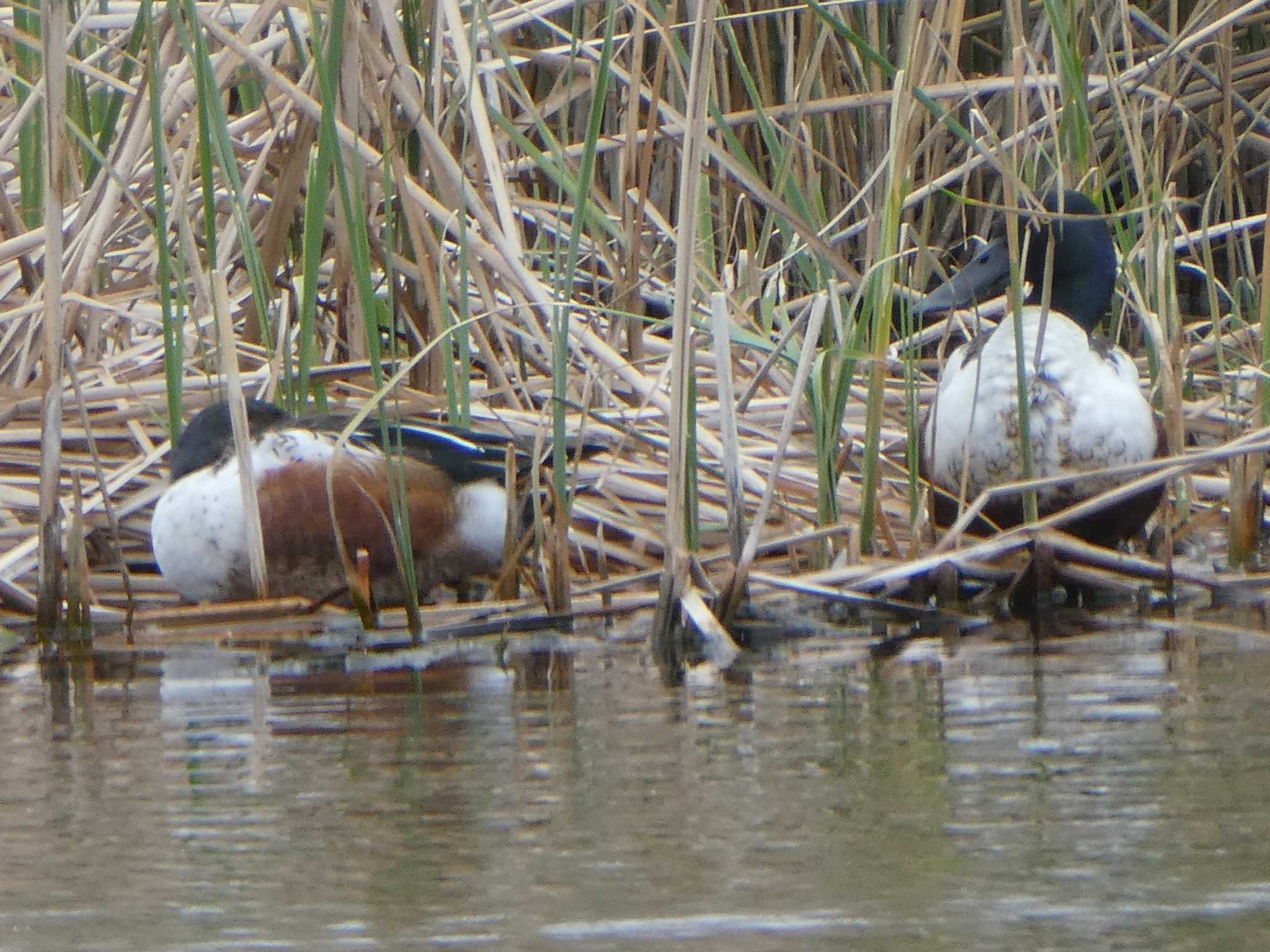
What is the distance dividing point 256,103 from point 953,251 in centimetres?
221

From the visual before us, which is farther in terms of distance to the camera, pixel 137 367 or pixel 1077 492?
pixel 137 367

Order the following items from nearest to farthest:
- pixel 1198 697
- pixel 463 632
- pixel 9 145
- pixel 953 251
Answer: pixel 1198 697 → pixel 463 632 → pixel 9 145 → pixel 953 251

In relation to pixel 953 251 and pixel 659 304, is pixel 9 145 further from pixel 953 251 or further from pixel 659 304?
pixel 953 251

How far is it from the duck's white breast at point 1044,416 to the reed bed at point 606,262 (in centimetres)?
10

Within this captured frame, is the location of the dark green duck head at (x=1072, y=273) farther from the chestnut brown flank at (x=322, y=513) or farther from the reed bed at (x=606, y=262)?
the chestnut brown flank at (x=322, y=513)

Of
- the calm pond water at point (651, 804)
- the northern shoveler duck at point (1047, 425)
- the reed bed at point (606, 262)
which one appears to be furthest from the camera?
the northern shoveler duck at point (1047, 425)

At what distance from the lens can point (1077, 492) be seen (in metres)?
3.95

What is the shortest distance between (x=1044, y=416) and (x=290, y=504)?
4.54ft

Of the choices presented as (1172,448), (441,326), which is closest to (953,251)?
(1172,448)

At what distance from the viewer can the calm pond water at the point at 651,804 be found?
1.65 meters

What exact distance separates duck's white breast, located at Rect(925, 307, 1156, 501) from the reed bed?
10 cm

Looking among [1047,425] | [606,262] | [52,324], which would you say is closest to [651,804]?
[52,324]

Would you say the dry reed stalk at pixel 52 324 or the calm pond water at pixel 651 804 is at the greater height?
the dry reed stalk at pixel 52 324

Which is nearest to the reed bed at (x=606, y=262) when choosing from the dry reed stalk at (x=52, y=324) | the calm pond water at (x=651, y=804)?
the dry reed stalk at (x=52, y=324)
